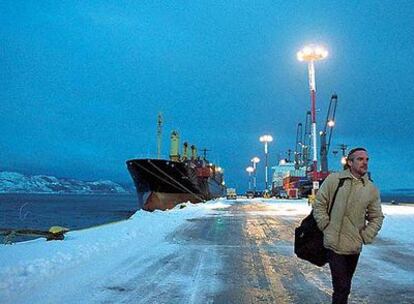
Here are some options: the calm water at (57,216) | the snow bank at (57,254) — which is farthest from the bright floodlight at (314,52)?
the snow bank at (57,254)

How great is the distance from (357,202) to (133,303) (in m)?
3.12

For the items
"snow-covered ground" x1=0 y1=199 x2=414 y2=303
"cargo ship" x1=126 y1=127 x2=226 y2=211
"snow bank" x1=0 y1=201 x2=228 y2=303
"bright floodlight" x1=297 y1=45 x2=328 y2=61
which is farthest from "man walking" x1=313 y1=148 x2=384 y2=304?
"cargo ship" x1=126 y1=127 x2=226 y2=211

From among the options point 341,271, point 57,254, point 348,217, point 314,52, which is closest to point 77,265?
point 57,254

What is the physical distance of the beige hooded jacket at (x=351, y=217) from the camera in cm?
464

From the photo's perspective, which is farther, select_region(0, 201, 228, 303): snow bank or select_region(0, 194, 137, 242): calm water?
select_region(0, 194, 137, 242): calm water

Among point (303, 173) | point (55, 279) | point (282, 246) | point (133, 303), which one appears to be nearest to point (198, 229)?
point (282, 246)

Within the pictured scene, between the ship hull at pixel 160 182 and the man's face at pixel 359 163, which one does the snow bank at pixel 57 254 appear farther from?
the ship hull at pixel 160 182

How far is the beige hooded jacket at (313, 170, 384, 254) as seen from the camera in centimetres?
464

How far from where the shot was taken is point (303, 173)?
4040 inches

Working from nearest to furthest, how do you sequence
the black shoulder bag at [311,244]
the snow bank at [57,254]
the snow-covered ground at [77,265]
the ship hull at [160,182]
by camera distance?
1. the black shoulder bag at [311,244]
2. the snow-covered ground at [77,265]
3. the snow bank at [57,254]
4. the ship hull at [160,182]

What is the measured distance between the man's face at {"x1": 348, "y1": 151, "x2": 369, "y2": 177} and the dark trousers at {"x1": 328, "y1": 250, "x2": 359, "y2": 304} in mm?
844

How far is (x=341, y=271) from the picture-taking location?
15.4 ft

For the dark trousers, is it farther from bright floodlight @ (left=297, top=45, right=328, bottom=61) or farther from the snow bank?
bright floodlight @ (left=297, top=45, right=328, bottom=61)

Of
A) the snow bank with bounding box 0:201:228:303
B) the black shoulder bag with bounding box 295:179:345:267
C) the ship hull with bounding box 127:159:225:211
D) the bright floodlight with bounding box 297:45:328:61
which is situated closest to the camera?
the black shoulder bag with bounding box 295:179:345:267
